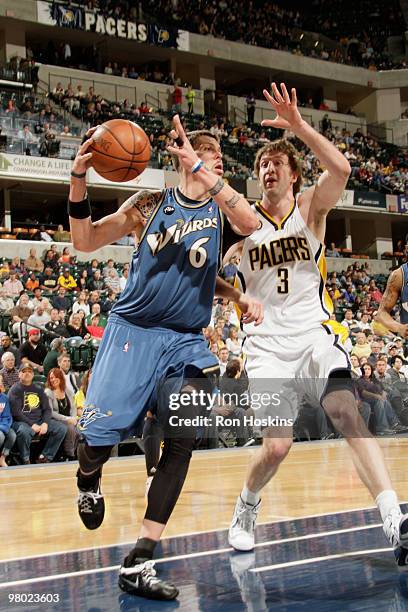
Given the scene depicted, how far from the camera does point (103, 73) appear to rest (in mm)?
28875

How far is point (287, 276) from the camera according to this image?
15.5 feet

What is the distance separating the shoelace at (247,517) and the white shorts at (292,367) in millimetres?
689

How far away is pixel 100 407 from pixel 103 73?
88.0 ft

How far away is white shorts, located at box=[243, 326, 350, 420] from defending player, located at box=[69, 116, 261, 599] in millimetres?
454

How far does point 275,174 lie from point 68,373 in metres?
7.17

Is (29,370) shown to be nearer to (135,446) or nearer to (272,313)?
(135,446)

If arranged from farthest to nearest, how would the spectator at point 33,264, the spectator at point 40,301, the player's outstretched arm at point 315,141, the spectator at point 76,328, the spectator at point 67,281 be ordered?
the spectator at point 33,264, the spectator at point 67,281, the spectator at point 40,301, the spectator at point 76,328, the player's outstretched arm at point 315,141

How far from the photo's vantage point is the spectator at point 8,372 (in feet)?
35.3

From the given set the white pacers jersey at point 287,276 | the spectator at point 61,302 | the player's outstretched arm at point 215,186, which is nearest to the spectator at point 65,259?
the spectator at point 61,302

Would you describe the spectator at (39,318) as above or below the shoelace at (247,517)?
above

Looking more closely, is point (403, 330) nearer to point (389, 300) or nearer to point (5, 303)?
point (389, 300)

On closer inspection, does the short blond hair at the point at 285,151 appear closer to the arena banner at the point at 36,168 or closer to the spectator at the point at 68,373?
the spectator at the point at 68,373

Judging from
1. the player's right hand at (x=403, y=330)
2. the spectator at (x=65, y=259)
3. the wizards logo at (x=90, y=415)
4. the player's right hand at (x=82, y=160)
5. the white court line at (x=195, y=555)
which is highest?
the player's right hand at (x=82, y=160)

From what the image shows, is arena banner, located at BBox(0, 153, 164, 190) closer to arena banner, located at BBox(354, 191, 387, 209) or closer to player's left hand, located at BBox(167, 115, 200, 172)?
arena banner, located at BBox(354, 191, 387, 209)
